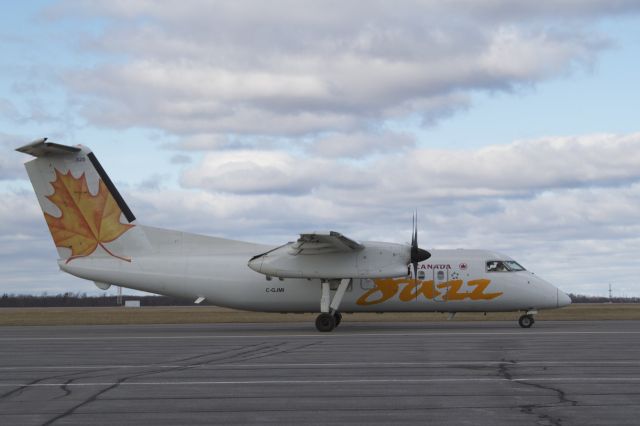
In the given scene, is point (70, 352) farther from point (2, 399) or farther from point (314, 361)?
point (2, 399)

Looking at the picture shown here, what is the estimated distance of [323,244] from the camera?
2883 cm

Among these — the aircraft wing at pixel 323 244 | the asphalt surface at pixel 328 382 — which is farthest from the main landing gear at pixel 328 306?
the asphalt surface at pixel 328 382

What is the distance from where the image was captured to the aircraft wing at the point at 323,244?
27781 mm

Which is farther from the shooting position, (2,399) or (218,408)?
(2,399)

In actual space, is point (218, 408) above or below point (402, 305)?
below

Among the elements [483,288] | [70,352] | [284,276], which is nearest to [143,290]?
[284,276]

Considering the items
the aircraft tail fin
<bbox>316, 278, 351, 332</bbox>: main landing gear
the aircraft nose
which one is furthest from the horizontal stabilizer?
the aircraft nose

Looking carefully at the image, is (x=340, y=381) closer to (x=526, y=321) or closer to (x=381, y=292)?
(x=381, y=292)

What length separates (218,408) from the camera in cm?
1079

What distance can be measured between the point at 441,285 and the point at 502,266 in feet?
8.61

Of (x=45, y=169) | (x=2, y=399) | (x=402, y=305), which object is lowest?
(x=2, y=399)

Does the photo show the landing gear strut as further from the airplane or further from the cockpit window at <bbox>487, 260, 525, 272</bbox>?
the cockpit window at <bbox>487, 260, 525, 272</bbox>

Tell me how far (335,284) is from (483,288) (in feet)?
19.1

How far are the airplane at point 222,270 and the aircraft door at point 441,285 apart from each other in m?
0.04
